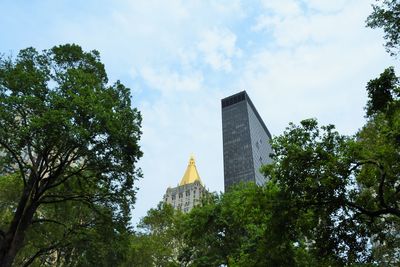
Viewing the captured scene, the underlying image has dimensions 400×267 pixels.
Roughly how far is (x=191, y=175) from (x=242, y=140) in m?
22.1

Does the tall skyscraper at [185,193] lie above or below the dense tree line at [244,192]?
above

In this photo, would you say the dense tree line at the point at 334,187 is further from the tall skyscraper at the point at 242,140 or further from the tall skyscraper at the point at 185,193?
the tall skyscraper at the point at 242,140

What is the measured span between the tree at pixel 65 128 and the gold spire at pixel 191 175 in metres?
109

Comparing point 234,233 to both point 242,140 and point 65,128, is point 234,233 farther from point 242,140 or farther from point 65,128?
point 242,140

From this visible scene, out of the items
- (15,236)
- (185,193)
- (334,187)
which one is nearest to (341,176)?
(334,187)

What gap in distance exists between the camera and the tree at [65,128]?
48.1 ft

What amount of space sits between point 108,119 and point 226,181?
112 meters

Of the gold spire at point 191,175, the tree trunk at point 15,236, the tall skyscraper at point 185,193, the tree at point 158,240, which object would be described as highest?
the gold spire at point 191,175

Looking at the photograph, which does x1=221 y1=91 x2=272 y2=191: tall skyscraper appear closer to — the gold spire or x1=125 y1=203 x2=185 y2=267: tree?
the gold spire

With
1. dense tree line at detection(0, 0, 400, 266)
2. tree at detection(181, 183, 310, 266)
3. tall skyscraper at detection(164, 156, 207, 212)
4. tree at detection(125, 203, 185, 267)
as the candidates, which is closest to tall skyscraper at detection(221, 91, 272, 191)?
tall skyscraper at detection(164, 156, 207, 212)

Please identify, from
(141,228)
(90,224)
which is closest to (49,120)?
(90,224)

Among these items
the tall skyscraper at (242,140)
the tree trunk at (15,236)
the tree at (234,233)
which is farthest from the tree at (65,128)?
the tall skyscraper at (242,140)

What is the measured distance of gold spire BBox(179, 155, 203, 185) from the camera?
420 feet

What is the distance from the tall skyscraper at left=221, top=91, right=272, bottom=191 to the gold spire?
11.0 metres
